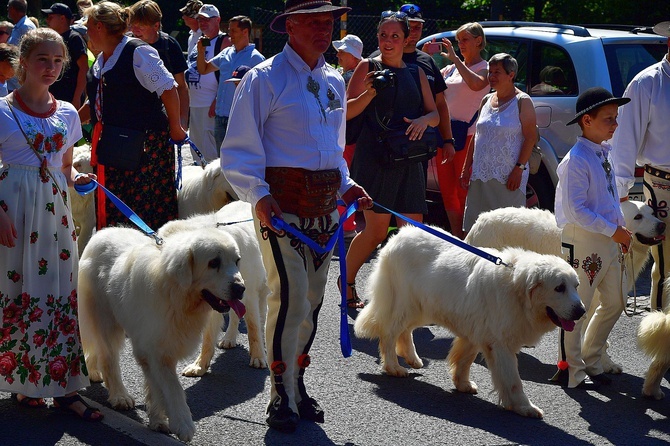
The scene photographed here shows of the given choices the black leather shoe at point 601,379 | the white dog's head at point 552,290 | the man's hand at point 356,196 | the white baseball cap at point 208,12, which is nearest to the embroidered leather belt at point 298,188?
the man's hand at point 356,196

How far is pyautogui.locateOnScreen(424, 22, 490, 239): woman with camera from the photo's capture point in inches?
340

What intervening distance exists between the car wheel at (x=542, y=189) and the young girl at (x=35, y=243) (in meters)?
5.24

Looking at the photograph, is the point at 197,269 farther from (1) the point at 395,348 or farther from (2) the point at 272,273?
(1) the point at 395,348

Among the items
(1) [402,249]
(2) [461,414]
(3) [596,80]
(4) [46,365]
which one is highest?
(3) [596,80]

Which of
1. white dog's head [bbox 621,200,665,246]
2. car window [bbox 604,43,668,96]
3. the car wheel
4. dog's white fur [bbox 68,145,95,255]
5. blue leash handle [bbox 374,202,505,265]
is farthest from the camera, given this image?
the car wheel

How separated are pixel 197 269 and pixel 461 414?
5.87 feet

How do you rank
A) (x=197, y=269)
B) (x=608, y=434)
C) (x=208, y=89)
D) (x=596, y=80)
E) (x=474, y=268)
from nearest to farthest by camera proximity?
(x=197, y=269)
(x=608, y=434)
(x=474, y=268)
(x=596, y=80)
(x=208, y=89)

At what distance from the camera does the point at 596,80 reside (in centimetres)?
849

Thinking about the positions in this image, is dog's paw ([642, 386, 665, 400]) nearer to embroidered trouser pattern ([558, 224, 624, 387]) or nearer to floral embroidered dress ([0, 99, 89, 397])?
embroidered trouser pattern ([558, 224, 624, 387])

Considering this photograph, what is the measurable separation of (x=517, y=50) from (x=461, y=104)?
1.01 m

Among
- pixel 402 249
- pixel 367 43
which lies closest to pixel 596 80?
pixel 402 249

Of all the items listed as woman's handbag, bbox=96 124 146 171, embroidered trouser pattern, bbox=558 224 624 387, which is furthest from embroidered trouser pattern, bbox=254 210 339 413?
embroidered trouser pattern, bbox=558 224 624 387

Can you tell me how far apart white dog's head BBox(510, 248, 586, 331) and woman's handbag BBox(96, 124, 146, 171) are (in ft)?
8.50

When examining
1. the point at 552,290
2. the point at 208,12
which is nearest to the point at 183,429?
the point at 552,290
